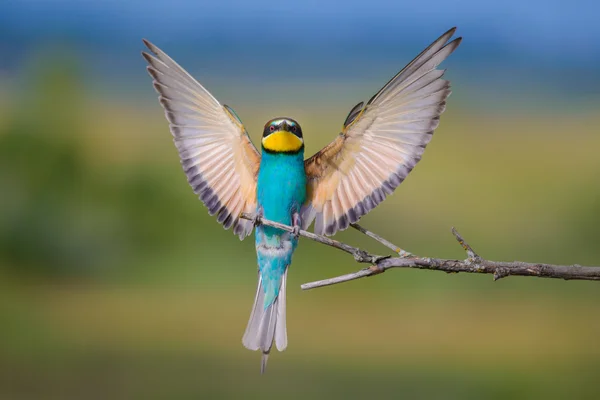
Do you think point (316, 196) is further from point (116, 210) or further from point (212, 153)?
point (116, 210)

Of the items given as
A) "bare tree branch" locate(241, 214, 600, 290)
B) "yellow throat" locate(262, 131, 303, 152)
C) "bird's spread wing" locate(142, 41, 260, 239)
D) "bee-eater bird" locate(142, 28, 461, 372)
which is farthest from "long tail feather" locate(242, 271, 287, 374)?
"bare tree branch" locate(241, 214, 600, 290)

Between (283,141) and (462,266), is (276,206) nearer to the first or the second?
(283,141)

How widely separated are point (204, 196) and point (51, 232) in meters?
6.98

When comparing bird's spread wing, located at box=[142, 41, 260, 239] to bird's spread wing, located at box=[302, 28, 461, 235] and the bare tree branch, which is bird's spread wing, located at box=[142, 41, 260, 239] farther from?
the bare tree branch

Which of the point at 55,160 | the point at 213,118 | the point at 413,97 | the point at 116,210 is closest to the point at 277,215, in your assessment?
the point at 213,118

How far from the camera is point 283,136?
5.99 ft

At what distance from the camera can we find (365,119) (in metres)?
1.83

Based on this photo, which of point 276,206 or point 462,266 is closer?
point 462,266

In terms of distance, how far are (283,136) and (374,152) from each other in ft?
0.65

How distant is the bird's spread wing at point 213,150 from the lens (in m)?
1.90

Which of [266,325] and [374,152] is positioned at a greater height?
[374,152]

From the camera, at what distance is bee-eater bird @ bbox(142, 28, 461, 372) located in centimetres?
181

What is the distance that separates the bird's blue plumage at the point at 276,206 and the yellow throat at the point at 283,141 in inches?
0.5

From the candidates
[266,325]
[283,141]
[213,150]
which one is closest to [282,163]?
[283,141]
